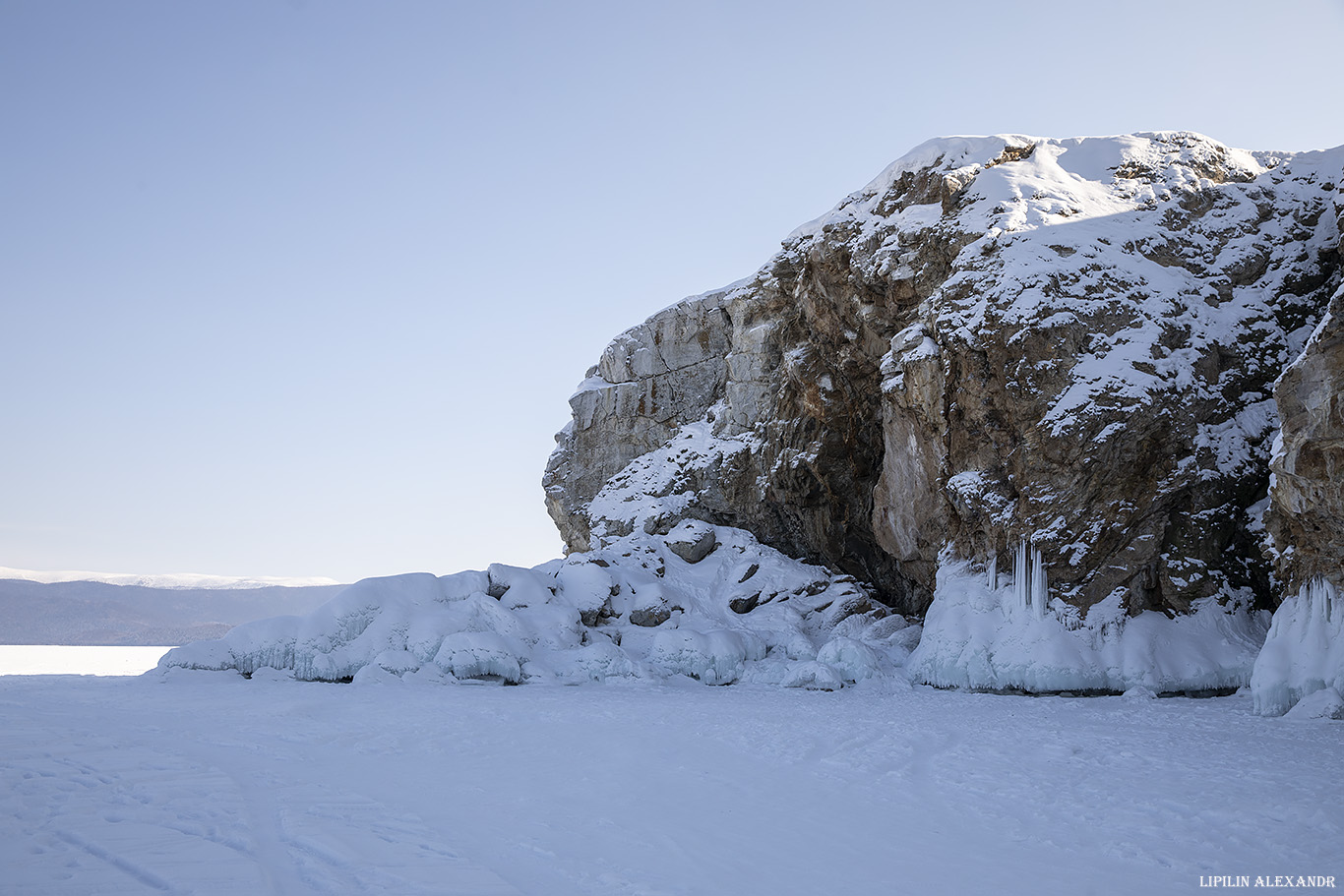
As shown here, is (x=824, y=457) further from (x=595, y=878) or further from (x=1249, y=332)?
(x=595, y=878)

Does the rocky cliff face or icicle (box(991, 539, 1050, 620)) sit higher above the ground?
the rocky cliff face

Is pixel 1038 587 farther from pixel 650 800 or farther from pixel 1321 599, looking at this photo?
pixel 650 800

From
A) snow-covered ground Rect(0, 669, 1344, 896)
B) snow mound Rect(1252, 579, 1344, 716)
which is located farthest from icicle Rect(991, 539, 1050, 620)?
snow mound Rect(1252, 579, 1344, 716)

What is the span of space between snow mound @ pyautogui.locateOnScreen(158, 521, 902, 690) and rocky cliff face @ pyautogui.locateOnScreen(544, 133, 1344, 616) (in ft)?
14.8

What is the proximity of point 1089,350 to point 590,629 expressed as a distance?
60.5 ft

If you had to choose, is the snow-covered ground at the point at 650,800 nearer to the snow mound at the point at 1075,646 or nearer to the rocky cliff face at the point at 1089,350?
the snow mound at the point at 1075,646

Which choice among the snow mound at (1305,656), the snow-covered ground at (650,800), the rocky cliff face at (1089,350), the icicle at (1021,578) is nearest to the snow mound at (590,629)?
the rocky cliff face at (1089,350)

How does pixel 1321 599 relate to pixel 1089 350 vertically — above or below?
below

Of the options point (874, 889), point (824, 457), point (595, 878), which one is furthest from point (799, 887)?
point (824, 457)

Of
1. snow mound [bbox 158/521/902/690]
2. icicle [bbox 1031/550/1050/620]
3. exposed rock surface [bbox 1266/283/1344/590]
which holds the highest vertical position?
exposed rock surface [bbox 1266/283/1344/590]

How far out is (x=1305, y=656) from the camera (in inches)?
701

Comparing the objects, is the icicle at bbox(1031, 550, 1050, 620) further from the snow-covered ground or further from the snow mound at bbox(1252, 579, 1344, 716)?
the snow mound at bbox(1252, 579, 1344, 716)

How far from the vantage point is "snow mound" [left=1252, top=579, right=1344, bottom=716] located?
17.3 metres

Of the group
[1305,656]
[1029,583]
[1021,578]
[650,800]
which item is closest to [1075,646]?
[1029,583]
